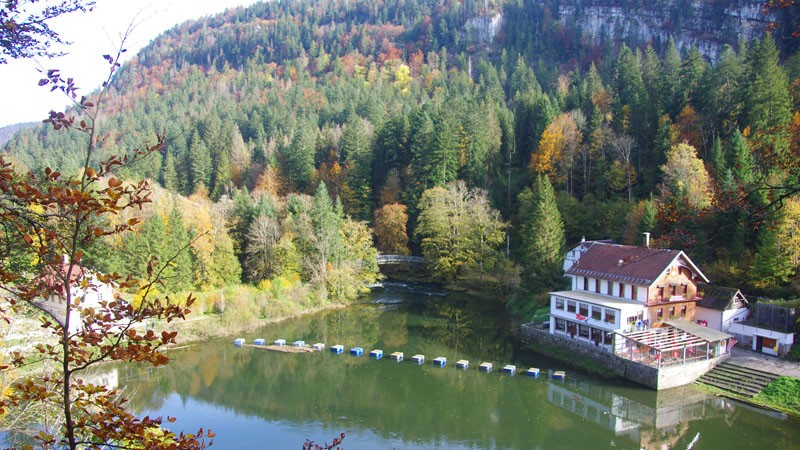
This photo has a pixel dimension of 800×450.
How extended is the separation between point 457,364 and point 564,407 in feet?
17.3

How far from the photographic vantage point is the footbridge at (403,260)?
42344mm

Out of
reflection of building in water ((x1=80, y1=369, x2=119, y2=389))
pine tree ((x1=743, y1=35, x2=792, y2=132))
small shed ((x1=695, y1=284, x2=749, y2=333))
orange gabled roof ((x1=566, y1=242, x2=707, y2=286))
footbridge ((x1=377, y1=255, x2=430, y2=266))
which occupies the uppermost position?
pine tree ((x1=743, y1=35, x2=792, y2=132))

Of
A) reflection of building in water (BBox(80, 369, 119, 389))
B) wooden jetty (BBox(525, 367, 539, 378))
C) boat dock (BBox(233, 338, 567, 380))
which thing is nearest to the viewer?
reflection of building in water (BBox(80, 369, 119, 389))

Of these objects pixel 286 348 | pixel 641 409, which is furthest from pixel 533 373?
pixel 286 348

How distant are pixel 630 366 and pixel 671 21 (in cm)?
7135

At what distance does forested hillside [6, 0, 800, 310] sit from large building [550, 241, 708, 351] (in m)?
1.84

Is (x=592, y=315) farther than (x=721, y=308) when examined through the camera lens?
Yes

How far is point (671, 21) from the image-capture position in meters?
77.2

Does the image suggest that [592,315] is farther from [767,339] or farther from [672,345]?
[767,339]

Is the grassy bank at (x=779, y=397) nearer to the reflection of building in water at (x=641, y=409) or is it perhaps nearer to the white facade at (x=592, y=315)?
the reflection of building in water at (x=641, y=409)

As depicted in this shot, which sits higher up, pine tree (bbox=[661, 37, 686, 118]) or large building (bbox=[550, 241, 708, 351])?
pine tree (bbox=[661, 37, 686, 118])

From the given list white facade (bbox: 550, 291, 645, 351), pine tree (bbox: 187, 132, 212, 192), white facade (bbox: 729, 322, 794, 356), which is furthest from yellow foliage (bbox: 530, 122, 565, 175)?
pine tree (bbox: 187, 132, 212, 192)

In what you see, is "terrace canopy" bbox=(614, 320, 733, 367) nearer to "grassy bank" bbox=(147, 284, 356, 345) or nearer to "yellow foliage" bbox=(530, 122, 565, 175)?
"grassy bank" bbox=(147, 284, 356, 345)

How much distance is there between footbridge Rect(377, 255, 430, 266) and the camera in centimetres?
4234
